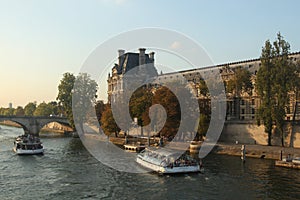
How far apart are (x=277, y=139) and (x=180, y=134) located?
16644mm

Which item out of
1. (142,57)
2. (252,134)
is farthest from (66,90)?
(252,134)

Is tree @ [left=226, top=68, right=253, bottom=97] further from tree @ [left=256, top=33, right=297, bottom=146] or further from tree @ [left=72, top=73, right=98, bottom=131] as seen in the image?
tree @ [left=72, top=73, right=98, bottom=131]

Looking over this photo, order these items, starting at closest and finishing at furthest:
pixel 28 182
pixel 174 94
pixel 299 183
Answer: pixel 299 183, pixel 28 182, pixel 174 94

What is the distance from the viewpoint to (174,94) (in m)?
68.4

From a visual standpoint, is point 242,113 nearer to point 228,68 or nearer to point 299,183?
point 228,68

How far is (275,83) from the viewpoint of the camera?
5631 centimetres

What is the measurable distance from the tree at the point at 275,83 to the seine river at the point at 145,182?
916 centimetres

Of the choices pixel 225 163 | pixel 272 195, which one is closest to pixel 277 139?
pixel 225 163

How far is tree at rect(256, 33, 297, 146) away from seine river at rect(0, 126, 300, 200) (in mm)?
9159

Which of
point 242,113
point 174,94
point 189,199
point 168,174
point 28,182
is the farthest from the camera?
point 242,113

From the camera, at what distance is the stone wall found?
5794cm

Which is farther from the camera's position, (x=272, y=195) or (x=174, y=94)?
(x=174, y=94)

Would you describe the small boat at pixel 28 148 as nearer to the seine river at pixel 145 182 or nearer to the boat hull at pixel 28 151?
the boat hull at pixel 28 151

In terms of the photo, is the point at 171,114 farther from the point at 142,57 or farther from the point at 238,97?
the point at 142,57
